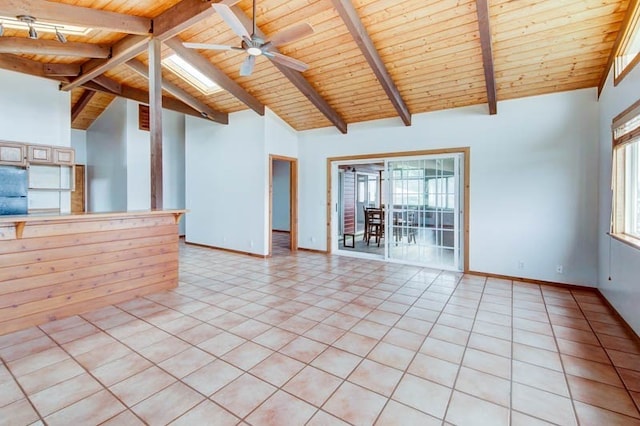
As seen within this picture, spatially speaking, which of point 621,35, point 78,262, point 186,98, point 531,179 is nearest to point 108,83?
point 186,98

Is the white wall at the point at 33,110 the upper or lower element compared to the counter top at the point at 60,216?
upper

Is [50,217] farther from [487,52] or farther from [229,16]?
[487,52]

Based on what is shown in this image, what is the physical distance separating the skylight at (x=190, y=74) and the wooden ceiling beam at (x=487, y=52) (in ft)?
13.5

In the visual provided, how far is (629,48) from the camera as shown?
10.5ft

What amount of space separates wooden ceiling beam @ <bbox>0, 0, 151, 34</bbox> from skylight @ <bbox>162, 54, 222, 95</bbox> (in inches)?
49.1

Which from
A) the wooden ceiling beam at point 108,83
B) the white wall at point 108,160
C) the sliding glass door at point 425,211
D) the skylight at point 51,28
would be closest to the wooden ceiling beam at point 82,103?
the white wall at point 108,160

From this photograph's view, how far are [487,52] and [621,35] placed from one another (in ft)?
4.03

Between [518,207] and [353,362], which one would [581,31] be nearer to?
[518,207]

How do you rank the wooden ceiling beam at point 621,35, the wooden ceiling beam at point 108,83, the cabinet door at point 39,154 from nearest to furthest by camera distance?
the wooden ceiling beam at point 621,35 < the cabinet door at point 39,154 < the wooden ceiling beam at point 108,83

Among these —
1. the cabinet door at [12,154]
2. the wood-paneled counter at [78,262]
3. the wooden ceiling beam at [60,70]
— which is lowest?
the wood-paneled counter at [78,262]

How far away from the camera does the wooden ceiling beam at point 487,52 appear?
3.08m

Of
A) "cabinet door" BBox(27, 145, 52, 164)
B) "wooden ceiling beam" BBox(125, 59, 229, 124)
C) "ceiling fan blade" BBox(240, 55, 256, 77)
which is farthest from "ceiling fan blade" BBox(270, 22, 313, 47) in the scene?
"cabinet door" BBox(27, 145, 52, 164)

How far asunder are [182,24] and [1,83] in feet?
13.4

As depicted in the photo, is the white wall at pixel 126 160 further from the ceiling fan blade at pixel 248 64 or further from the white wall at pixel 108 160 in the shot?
the ceiling fan blade at pixel 248 64
